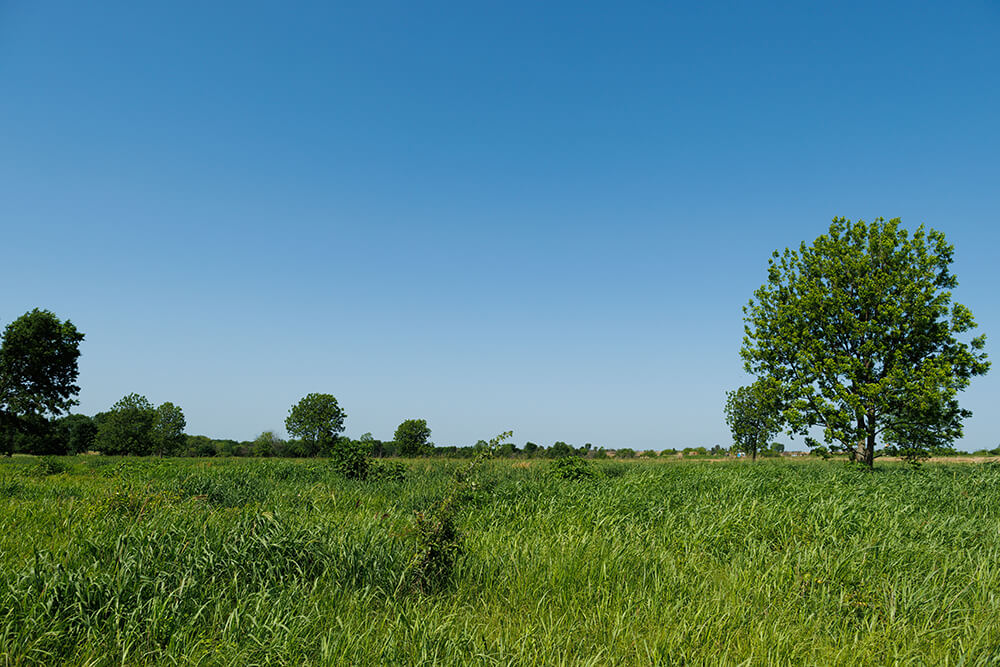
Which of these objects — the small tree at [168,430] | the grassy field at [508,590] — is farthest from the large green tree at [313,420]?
the grassy field at [508,590]

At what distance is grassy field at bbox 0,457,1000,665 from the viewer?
3.62 metres

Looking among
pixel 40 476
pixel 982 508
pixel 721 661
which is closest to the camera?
pixel 721 661

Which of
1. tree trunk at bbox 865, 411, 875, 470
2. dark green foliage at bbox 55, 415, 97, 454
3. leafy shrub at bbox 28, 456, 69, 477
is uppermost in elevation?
tree trunk at bbox 865, 411, 875, 470

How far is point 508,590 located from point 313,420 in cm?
7480

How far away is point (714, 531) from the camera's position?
6.79 metres

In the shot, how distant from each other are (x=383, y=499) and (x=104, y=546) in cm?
552

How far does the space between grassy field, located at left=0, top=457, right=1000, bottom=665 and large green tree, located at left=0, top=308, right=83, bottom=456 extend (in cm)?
4412

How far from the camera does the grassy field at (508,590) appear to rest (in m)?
3.62

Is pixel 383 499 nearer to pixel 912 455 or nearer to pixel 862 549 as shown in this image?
pixel 862 549

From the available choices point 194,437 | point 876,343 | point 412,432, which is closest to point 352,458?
point 876,343

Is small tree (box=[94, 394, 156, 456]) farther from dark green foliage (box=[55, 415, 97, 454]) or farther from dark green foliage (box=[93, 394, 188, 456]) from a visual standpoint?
dark green foliage (box=[55, 415, 97, 454])

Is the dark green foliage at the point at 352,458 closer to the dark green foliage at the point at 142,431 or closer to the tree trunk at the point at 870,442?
the tree trunk at the point at 870,442

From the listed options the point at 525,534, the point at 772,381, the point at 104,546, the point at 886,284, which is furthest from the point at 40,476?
the point at 886,284

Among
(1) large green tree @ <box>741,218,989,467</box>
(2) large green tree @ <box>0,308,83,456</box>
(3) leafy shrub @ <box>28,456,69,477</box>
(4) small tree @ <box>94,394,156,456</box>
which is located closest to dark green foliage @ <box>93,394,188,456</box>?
(4) small tree @ <box>94,394,156,456</box>
